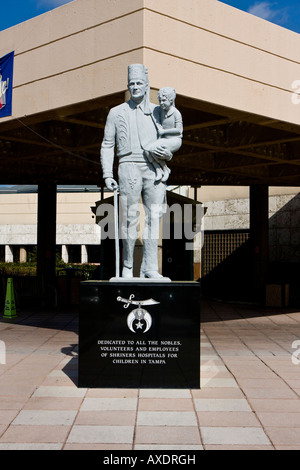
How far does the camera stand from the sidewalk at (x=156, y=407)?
4.76 meters

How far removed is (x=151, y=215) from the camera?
284 inches

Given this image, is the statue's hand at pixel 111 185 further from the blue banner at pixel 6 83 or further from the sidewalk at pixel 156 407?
the blue banner at pixel 6 83

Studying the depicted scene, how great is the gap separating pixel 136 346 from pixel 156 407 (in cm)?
96

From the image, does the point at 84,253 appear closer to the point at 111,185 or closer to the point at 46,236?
the point at 46,236

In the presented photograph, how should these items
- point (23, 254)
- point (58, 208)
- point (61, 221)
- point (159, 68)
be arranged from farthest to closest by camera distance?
point (23, 254) → point (61, 221) → point (58, 208) → point (159, 68)

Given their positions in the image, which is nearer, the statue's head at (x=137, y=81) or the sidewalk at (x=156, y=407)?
the sidewalk at (x=156, y=407)

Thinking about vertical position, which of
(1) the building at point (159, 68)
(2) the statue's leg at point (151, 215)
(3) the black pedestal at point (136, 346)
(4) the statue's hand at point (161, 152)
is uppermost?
(1) the building at point (159, 68)

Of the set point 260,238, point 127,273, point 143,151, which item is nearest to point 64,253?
point 260,238

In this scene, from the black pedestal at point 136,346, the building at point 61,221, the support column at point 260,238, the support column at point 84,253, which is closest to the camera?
the black pedestal at point 136,346

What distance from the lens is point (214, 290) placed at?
21266 mm

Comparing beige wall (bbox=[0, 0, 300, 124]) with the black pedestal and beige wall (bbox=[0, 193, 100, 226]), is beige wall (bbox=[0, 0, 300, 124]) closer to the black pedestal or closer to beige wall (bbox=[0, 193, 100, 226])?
the black pedestal

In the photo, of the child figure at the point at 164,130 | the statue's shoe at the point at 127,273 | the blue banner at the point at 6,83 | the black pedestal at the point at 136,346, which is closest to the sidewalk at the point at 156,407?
the black pedestal at the point at 136,346

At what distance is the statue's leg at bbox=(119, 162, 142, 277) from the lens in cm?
712
